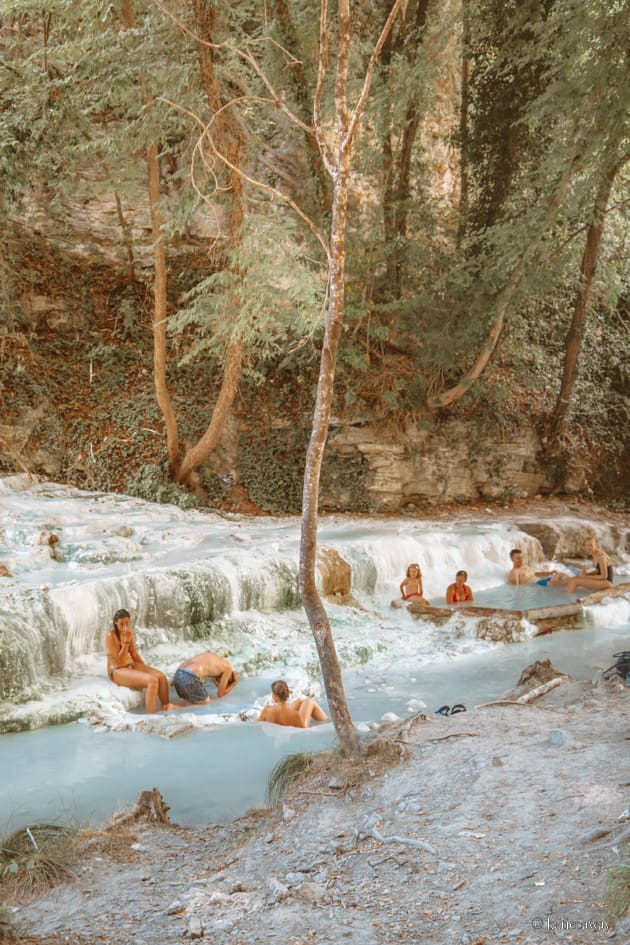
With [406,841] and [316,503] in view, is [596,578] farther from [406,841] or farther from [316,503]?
[406,841]

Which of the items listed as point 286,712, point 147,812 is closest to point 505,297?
point 286,712

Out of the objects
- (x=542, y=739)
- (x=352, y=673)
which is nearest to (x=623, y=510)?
(x=352, y=673)

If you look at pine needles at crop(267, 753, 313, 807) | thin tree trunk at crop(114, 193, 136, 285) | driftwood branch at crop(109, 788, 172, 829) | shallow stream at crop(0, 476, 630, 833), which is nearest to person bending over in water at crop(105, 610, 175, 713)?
shallow stream at crop(0, 476, 630, 833)

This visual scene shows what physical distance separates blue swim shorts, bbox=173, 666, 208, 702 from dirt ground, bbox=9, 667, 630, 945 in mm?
2660

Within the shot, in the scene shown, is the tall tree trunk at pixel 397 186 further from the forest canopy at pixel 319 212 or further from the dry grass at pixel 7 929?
the dry grass at pixel 7 929

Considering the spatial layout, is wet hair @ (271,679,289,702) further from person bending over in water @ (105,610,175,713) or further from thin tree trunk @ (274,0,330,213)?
thin tree trunk @ (274,0,330,213)

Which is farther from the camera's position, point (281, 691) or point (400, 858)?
point (281, 691)

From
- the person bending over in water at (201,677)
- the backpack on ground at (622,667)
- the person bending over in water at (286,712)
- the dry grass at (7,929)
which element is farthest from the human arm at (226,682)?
the dry grass at (7,929)

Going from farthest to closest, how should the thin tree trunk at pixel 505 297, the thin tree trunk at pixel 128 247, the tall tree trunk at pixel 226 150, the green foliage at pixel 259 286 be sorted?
the thin tree trunk at pixel 128 247
the thin tree trunk at pixel 505 297
the green foliage at pixel 259 286
the tall tree trunk at pixel 226 150

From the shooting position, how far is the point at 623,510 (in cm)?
1727

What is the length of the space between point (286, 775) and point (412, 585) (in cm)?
595

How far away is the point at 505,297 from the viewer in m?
13.3

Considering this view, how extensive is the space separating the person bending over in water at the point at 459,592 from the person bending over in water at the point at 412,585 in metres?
0.53

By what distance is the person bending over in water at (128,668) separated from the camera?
7.52 meters
